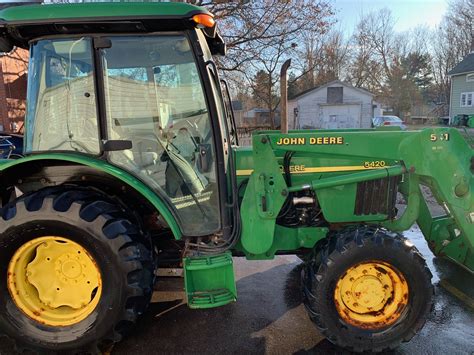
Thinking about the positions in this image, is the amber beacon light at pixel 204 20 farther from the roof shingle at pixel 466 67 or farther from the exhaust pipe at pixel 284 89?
the roof shingle at pixel 466 67

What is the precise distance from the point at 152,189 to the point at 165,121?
1.69ft

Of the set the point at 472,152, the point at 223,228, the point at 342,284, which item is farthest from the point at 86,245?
the point at 472,152

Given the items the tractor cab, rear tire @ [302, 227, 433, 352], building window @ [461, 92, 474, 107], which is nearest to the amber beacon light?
the tractor cab

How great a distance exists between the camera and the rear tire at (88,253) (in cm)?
266

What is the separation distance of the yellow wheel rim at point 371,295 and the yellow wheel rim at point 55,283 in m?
1.83

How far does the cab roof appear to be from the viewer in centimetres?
257

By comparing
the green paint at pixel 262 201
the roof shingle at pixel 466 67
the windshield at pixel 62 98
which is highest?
the roof shingle at pixel 466 67

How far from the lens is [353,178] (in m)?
3.07

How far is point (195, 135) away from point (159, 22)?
2.71ft

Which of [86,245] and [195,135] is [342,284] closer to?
[195,135]

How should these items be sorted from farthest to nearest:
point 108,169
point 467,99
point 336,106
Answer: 1. point 467,99
2. point 336,106
3. point 108,169

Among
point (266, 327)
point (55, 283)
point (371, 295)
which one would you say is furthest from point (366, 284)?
point (55, 283)

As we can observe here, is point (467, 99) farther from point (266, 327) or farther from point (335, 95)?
point (266, 327)

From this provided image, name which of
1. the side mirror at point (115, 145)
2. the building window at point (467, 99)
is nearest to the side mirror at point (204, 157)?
the side mirror at point (115, 145)
